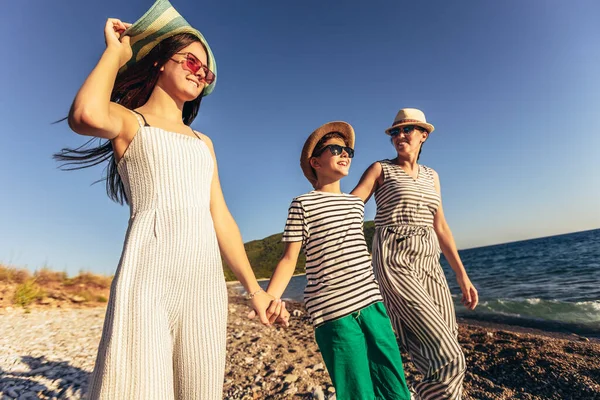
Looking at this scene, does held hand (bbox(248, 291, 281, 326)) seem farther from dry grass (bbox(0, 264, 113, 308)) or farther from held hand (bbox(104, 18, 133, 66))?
dry grass (bbox(0, 264, 113, 308))

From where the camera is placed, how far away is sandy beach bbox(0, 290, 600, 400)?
4.55m

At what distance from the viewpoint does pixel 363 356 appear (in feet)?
7.96

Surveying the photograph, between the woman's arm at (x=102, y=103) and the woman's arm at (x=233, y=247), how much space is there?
669mm

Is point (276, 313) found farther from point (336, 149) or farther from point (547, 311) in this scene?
point (547, 311)

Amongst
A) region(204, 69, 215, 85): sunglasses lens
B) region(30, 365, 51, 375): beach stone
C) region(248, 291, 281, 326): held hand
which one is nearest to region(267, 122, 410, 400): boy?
region(248, 291, 281, 326): held hand

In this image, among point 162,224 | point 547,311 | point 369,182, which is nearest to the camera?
point 162,224

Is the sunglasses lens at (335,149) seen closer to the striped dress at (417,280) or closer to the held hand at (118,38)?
the striped dress at (417,280)

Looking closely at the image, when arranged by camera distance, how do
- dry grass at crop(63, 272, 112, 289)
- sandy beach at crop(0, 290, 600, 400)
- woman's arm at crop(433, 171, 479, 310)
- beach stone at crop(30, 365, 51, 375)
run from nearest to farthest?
woman's arm at crop(433, 171, 479, 310) → sandy beach at crop(0, 290, 600, 400) → beach stone at crop(30, 365, 51, 375) → dry grass at crop(63, 272, 112, 289)

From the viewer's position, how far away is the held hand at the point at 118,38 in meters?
1.87

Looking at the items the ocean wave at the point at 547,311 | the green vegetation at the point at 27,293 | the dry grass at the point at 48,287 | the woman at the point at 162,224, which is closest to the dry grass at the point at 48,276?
the dry grass at the point at 48,287

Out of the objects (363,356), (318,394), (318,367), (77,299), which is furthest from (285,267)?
(77,299)

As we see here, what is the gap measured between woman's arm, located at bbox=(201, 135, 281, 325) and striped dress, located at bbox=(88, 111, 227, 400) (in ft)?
0.73

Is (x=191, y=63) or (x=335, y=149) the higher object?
(x=191, y=63)

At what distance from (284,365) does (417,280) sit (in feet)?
12.7
